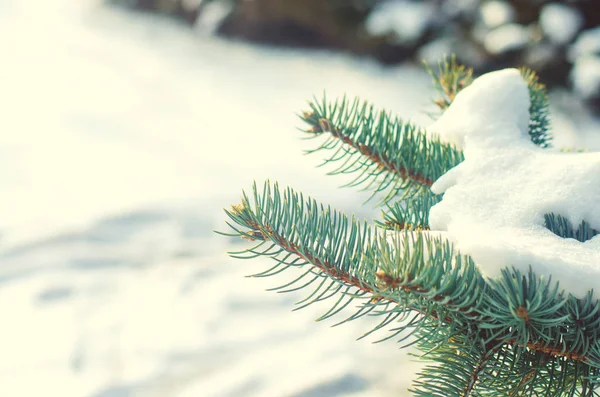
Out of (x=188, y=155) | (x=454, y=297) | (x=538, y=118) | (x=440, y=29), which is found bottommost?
(x=454, y=297)

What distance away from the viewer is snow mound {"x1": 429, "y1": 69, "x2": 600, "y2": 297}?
12.4 inches

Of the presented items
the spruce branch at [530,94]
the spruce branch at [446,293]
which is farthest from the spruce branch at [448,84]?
the spruce branch at [446,293]

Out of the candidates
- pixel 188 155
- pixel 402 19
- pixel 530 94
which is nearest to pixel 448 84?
pixel 530 94

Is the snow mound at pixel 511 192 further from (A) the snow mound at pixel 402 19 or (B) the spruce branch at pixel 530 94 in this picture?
(A) the snow mound at pixel 402 19

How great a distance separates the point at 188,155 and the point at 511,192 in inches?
37.5

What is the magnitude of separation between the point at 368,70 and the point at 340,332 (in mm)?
1070

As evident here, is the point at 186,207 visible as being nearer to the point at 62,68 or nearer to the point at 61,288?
the point at 61,288

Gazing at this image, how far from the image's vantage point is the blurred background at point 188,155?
0.67 metres

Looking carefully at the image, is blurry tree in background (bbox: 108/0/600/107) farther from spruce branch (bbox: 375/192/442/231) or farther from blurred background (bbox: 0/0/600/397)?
spruce branch (bbox: 375/192/442/231)

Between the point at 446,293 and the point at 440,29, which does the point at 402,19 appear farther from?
the point at 446,293

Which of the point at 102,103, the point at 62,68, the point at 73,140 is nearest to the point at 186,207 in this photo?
the point at 73,140

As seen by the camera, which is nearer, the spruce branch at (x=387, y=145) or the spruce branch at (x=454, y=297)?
the spruce branch at (x=454, y=297)

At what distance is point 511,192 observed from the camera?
373 millimetres

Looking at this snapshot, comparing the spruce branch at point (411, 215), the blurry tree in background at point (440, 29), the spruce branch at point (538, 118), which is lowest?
the spruce branch at point (411, 215)
